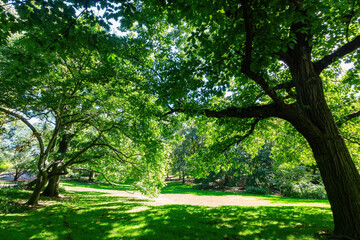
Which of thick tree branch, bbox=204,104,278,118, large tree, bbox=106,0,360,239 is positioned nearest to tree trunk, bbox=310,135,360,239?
large tree, bbox=106,0,360,239

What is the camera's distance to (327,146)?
15.9ft

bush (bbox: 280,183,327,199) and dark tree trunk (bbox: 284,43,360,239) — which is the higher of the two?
dark tree trunk (bbox: 284,43,360,239)

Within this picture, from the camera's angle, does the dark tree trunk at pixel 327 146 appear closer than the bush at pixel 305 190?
Yes

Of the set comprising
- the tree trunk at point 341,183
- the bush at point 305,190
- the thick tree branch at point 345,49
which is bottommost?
the bush at point 305,190

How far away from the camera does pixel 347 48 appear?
5.37m

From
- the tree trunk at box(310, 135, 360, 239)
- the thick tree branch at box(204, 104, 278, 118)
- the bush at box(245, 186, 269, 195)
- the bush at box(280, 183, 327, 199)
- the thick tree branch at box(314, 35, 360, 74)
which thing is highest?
the thick tree branch at box(314, 35, 360, 74)

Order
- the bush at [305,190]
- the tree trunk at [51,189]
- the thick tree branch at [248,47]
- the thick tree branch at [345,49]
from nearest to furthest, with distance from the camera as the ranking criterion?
1. the thick tree branch at [248,47]
2. the thick tree branch at [345,49]
3. the tree trunk at [51,189]
4. the bush at [305,190]

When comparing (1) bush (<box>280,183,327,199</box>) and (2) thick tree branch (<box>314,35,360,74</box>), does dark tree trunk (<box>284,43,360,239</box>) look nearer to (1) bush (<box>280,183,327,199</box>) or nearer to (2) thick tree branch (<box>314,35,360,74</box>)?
(2) thick tree branch (<box>314,35,360,74</box>)

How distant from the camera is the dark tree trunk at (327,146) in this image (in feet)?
14.7

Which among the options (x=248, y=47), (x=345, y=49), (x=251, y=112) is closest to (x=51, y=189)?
(x=251, y=112)

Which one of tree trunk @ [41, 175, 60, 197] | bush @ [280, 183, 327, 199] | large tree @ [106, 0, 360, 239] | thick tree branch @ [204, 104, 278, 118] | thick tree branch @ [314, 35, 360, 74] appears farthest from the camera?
bush @ [280, 183, 327, 199]

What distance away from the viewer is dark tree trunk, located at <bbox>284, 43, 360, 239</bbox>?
14.7ft

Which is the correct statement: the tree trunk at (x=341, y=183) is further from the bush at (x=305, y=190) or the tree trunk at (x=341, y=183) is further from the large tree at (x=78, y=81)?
the bush at (x=305, y=190)

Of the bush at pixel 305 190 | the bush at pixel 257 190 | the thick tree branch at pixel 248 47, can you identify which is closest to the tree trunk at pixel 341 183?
the thick tree branch at pixel 248 47
